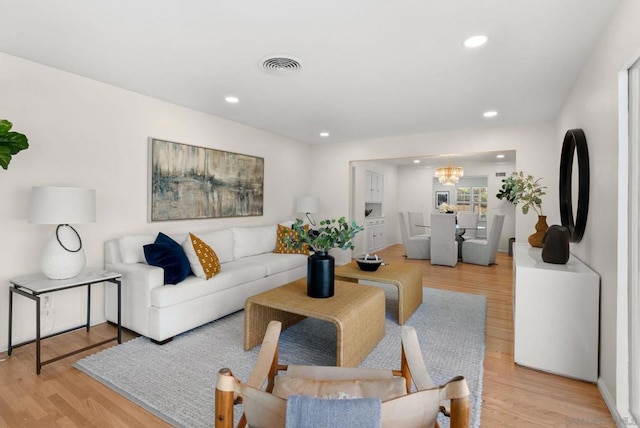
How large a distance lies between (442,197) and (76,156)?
837 cm

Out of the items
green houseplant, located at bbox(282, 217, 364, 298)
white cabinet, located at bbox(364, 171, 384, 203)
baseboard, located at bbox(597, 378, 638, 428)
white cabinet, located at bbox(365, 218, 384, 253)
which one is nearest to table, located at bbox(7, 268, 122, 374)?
green houseplant, located at bbox(282, 217, 364, 298)

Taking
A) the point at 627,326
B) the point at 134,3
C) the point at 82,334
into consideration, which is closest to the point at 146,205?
the point at 82,334

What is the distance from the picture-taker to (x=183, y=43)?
2.30 meters

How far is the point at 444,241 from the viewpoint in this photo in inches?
239

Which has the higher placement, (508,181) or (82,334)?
(508,181)

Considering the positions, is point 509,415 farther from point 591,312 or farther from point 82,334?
point 82,334

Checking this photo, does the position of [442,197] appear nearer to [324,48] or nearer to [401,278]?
[401,278]

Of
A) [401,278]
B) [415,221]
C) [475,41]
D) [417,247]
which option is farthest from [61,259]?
[415,221]

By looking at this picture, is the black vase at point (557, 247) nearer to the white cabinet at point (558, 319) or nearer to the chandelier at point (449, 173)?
the white cabinet at point (558, 319)

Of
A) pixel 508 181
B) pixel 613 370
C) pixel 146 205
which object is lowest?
pixel 613 370

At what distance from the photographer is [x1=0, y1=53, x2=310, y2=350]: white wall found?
2.54 metres

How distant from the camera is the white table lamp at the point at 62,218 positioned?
7.53 ft

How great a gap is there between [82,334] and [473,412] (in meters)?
3.18

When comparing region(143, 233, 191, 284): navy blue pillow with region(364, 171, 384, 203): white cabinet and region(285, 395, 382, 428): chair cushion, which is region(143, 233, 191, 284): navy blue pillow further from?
region(364, 171, 384, 203): white cabinet
